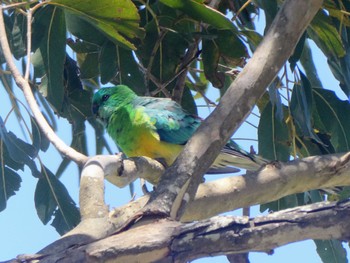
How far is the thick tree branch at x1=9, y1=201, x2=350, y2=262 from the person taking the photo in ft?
6.91

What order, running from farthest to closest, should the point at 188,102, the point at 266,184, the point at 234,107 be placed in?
1. the point at 188,102
2. the point at 266,184
3. the point at 234,107

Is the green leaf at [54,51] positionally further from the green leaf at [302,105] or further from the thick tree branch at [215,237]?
the thick tree branch at [215,237]

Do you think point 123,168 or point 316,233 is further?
point 123,168

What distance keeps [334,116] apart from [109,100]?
122 cm

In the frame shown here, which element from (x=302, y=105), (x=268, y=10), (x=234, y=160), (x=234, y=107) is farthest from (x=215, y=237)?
(x=234, y=160)

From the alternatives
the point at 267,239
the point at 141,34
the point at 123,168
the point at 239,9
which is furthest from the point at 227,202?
the point at 239,9

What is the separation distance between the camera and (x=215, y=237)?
6.91 ft

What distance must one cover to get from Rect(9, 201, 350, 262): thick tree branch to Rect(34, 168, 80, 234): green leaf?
2.02 metres

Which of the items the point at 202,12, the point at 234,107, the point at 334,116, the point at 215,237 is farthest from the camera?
the point at 334,116

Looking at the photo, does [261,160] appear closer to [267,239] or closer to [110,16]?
[110,16]

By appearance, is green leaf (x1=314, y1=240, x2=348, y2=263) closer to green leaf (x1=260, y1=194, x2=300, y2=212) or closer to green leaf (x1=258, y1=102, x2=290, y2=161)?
green leaf (x1=260, y1=194, x2=300, y2=212)

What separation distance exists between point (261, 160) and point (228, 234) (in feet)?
5.83

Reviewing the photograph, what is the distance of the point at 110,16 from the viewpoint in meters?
3.39

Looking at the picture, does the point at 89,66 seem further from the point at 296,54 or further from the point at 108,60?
the point at 296,54
